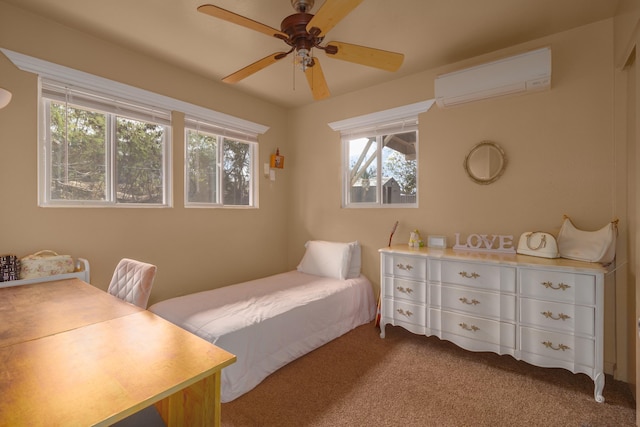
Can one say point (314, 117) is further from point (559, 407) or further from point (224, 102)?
point (559, 407)

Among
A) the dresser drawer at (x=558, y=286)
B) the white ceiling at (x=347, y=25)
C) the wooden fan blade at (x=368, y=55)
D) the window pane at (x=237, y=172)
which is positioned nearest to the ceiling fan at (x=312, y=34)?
the wooden fan blade at (x=368, y=55)

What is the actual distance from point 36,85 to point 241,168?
1858 millimetres

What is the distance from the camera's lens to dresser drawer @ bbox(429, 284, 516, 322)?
212 centimetres

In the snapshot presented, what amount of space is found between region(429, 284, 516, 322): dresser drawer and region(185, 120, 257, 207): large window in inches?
92.6

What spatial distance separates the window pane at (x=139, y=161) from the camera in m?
2.59

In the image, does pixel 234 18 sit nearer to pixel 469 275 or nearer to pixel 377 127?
pixel 377 127

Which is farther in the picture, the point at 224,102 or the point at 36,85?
the point at 224,102

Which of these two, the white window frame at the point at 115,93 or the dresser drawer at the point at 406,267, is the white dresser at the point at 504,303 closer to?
the dresser drawer at the point at 406,267

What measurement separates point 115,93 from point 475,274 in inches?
128

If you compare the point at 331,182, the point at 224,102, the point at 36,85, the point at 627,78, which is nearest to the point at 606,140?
the point at 627,78

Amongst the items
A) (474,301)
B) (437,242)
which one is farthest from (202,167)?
(474,301)

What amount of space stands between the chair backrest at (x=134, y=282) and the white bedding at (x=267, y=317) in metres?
0.40

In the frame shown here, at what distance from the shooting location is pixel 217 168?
10.9ft

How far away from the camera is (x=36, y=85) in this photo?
6.98 feet
